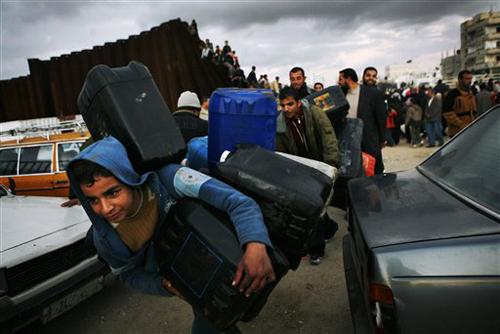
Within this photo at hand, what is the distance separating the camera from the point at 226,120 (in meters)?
→ 2.01

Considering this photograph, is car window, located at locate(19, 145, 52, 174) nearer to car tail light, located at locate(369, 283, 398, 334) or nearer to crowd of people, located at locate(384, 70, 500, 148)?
car tail light, located at locate(369, 283, 398, 334)

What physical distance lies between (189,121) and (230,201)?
2.53m

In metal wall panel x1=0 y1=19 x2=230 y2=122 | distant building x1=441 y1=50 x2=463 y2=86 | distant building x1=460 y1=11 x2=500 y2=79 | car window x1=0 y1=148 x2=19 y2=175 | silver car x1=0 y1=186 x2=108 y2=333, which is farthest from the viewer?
distant building x1=441 y1=50 x2=463 y2=86

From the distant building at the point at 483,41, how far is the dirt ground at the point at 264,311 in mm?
73186

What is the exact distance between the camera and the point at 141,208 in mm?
1643

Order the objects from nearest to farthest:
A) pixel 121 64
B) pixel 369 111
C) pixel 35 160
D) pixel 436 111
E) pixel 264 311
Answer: pixel 264 311
pixel 369 111
pixel 35 160
pixel 121 64
pixel 436 111

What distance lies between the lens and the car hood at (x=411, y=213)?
158cm

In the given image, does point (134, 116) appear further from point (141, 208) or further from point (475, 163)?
point (475, 163)

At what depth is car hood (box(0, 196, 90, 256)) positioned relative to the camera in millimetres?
2992

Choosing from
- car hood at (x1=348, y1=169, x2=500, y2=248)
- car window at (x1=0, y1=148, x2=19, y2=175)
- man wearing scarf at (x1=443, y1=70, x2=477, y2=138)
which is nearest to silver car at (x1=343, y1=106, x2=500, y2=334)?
car hood at (x1=348, y1=169, x2=500, y2=248)

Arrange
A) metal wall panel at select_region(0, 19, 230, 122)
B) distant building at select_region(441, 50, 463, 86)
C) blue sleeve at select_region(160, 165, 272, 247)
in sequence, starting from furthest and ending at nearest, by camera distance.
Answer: distant building at select_region(441, 50, 463, 86) < metal wall panel at select_region(0, 19, 230, 122) < blue sleeve at select_region(160, 165, 272, 247)

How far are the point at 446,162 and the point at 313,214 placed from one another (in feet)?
4.56

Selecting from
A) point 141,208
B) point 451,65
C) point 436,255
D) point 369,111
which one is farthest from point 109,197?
point 451,65

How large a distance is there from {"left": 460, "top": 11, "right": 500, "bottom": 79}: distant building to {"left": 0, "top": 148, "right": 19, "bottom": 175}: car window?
7363cm
